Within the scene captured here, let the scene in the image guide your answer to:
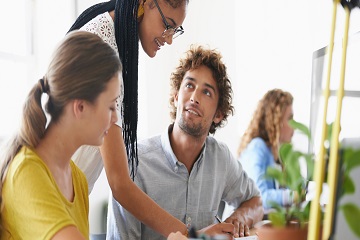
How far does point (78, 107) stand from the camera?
1.17m

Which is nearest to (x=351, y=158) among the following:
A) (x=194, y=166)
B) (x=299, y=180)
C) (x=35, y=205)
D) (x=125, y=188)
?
(x=299, y=180)

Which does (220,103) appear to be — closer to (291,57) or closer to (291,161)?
(291,161)

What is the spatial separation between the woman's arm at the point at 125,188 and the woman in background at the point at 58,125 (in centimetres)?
19

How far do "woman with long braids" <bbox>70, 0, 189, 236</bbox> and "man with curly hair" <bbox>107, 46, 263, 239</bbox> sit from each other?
10.6 inches

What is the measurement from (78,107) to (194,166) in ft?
2.77

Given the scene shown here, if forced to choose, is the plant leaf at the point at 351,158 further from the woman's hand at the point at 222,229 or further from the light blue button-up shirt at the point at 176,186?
the light blue button-up shirt at the point at 176,186

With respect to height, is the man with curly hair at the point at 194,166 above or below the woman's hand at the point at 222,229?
above

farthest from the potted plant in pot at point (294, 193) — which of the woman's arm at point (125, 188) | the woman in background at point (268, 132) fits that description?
the woman in background at point (268, 132)

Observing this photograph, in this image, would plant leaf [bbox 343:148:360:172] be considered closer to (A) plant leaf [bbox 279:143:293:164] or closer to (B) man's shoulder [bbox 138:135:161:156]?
(A) plant leaf [bbox 279:143:293:164]

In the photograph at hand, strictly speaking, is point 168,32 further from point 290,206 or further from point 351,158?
point 351,158

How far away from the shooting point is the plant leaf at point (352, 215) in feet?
2.57

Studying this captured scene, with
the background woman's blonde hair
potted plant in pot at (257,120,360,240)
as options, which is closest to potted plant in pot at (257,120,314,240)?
potted plant in pot at (257,120,360,240)

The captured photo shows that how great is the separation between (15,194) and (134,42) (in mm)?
609

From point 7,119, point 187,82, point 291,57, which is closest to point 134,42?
point 187,82
